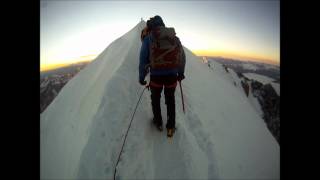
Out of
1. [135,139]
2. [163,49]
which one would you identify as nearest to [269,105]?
[135,139]

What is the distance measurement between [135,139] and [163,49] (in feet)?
7.23

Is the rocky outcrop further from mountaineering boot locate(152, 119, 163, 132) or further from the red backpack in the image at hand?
the red backpack

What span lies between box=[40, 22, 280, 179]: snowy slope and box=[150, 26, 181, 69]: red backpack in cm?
144

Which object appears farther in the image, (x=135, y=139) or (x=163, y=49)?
(x=135, y=139)

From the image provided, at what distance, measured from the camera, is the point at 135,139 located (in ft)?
18.9

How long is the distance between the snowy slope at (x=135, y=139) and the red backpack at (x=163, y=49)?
1443 mm

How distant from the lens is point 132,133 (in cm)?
583

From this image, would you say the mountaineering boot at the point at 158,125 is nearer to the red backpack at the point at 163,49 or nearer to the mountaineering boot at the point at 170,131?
the mountaineering boot at the point at 170,131

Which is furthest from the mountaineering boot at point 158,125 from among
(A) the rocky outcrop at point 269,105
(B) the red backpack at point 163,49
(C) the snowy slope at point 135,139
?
(A) the rocky outcrop at point 269,105

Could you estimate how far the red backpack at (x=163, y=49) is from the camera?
5359mm

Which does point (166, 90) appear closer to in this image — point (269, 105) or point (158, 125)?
point (158, 125)
